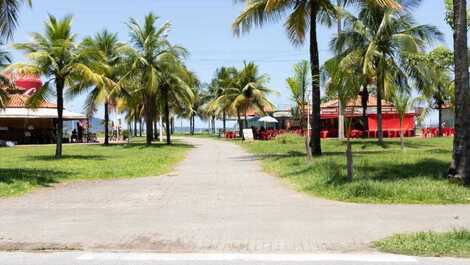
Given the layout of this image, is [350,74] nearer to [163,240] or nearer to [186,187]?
[186,187]

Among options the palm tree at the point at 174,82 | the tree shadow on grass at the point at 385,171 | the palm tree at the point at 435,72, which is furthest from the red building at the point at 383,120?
the tree shadow on grass at the point at 385,171

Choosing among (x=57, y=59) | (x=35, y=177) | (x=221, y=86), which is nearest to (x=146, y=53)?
(x=57, y=59)

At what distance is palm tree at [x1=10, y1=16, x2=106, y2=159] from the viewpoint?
22156mm

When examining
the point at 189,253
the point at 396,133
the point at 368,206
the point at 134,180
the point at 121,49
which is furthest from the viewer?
the point at 396,133

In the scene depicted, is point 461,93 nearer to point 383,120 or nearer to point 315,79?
point 315,79

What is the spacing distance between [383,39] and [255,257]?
85.9 feet

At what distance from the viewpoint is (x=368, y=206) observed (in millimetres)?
9961

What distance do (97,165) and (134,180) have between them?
501 cm

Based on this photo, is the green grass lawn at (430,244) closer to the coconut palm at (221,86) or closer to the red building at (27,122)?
the red building at (27,122)

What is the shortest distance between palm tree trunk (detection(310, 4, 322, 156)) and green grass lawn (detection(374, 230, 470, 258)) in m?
13.3

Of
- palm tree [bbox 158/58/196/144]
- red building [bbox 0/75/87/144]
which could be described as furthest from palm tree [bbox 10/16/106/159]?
red building [bbox 0/75/87/144]

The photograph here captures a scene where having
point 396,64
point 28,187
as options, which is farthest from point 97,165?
point 396,64

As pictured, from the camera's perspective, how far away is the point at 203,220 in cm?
885

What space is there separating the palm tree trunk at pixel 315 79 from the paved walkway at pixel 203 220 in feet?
26.3
